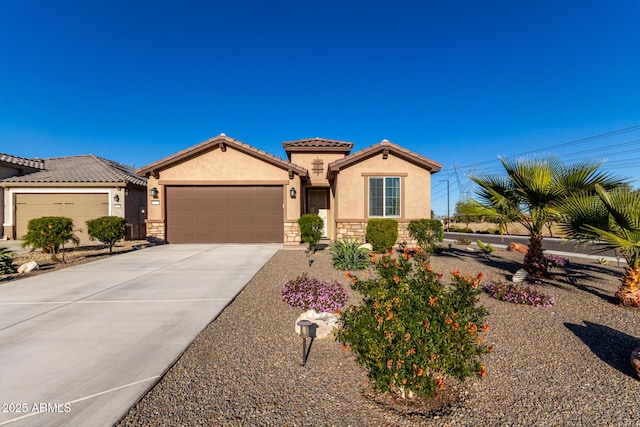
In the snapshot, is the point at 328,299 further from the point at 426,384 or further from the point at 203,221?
the point at 203,221

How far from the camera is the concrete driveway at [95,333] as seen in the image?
8.53ft

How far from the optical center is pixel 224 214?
1407cm

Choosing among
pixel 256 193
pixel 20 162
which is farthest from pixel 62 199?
pixel 256 193

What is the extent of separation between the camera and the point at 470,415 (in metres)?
2.51

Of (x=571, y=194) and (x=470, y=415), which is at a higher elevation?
(x=571, y=194)

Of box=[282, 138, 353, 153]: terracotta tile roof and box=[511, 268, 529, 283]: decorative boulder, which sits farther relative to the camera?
box=[282, 138, 353, 153]: terracotta tile roof

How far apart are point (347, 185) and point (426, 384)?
439 inches

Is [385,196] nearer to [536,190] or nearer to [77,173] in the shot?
[536,190]

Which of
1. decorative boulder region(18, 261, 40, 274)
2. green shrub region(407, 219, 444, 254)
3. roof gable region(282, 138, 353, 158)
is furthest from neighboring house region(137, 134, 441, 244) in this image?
decorative boulder region(18, 261, 40, 274)

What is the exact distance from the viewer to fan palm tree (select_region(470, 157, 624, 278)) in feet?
21.3

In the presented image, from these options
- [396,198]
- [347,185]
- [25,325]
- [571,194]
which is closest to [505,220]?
[571,194]

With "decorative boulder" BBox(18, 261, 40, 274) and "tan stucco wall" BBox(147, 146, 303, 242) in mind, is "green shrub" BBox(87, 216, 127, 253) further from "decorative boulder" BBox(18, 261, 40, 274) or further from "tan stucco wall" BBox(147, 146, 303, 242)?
"tan stucco wall" BBox(147, 146, 303, 242)

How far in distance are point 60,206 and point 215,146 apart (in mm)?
9148

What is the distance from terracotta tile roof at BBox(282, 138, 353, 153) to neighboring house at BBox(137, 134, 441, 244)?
9.05ft
